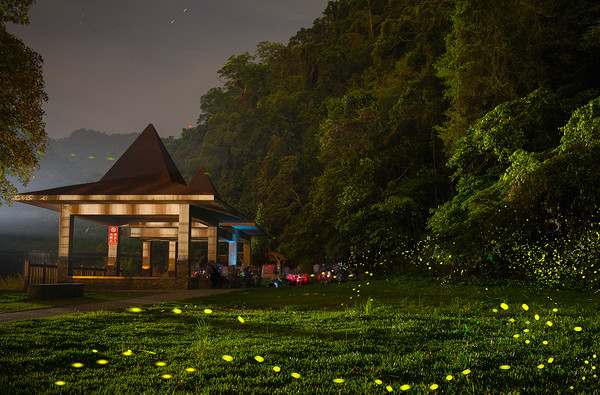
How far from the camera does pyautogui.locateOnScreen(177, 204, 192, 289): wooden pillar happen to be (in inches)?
797

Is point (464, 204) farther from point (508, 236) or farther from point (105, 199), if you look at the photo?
point (105, 199)

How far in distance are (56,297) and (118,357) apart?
9.32 m

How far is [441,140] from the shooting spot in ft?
90.2

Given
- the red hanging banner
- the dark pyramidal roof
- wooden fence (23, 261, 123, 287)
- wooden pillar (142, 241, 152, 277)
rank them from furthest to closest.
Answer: wooden pillar (142, 241, 152, 277), the red hanging banner, the dark pyramidal roof, wooden fence (23, 261, 123, 287)

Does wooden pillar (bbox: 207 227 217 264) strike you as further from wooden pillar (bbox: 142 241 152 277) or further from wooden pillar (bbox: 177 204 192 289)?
wooden pillar (bbox: 142 241 152 277)

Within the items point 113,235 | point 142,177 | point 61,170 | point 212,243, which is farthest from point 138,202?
point 61,170

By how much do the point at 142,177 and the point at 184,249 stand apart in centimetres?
455

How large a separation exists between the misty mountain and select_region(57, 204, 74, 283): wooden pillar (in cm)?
1150

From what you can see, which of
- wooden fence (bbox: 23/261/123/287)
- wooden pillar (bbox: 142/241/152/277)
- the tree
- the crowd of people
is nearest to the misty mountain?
wooden pillar (bbox: 142/241/152/277)

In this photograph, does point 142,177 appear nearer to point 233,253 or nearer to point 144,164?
point 144,164

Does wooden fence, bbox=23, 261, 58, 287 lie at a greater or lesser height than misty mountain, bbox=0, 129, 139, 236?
lesser

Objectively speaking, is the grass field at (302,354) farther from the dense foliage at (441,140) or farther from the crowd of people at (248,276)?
the crowd of people at (248,276)

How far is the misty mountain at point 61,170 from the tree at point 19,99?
1673 centimetres

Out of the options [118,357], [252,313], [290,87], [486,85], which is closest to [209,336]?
[118,357]
